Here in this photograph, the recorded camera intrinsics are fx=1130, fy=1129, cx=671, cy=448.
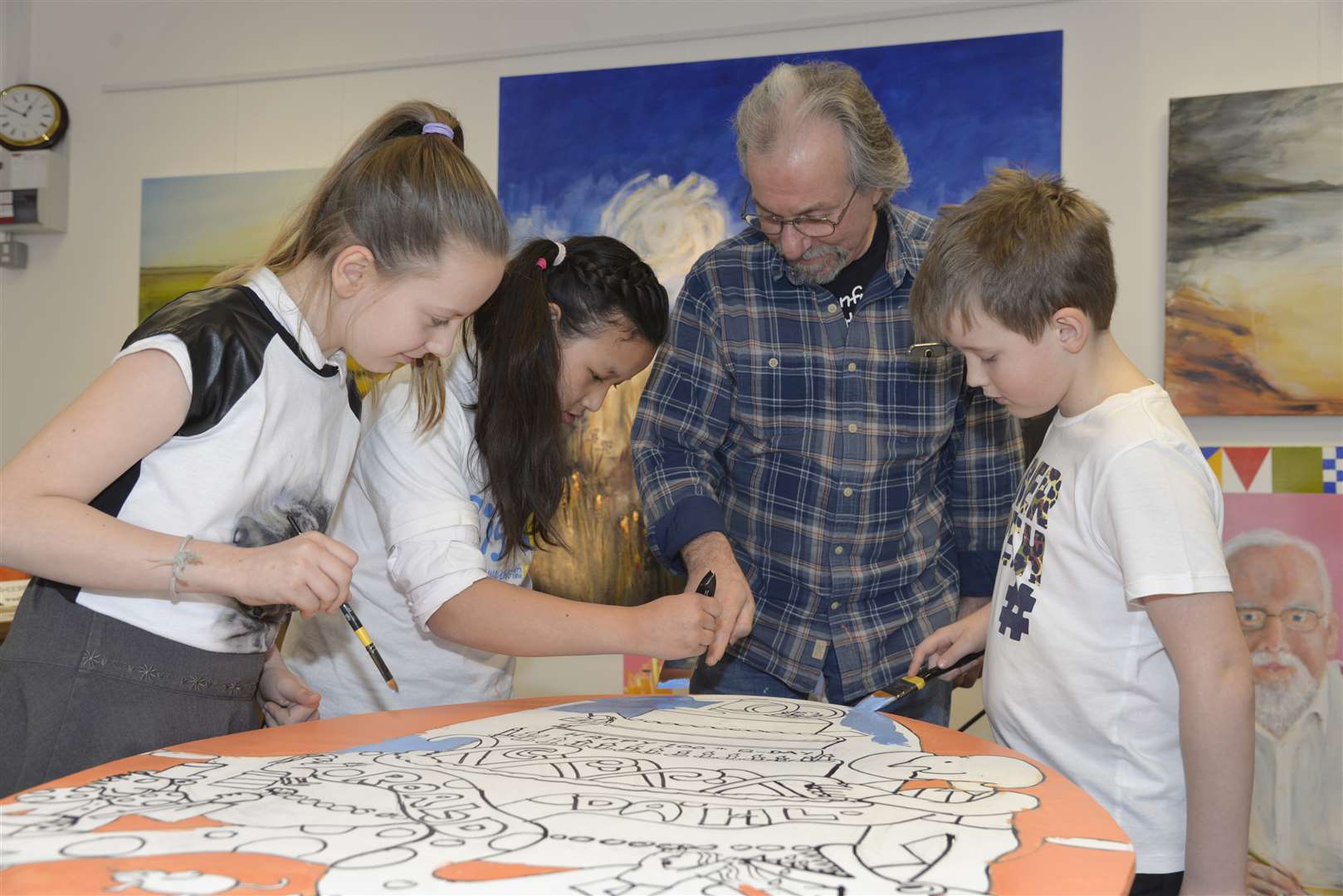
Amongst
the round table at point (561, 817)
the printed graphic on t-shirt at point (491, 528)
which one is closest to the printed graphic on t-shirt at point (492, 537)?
the printed graphic on t-shirt at point (491, 528)

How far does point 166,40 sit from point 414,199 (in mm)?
2938

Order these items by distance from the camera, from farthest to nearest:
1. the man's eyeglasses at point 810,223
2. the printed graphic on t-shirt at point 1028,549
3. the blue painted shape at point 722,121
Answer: the blue painted shape at point 722,121
the man's eyeglasses at point 810,223
the printed graphic on t-shirt at point 1028,549

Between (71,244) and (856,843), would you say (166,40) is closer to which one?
(71,244)

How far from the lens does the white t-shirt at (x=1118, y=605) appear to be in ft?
3.86

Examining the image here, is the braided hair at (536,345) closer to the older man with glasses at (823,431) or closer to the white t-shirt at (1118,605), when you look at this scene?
the older man with glasses at (823,431)

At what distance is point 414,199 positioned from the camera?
1346 millimetres

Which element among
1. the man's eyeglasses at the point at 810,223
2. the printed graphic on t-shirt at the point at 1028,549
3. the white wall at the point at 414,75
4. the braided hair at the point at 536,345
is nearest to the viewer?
the printed graphic on t-shirt at the point at 1028,549

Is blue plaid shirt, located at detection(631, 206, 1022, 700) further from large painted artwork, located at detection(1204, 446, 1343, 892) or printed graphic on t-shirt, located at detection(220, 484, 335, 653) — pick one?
large painted artwork, located at detection(1204, 446, 1343, 892)

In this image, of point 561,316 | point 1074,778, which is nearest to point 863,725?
point 1074,778

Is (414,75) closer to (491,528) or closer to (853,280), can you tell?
(853,280)

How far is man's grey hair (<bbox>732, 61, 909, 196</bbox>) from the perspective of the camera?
172 centimetres

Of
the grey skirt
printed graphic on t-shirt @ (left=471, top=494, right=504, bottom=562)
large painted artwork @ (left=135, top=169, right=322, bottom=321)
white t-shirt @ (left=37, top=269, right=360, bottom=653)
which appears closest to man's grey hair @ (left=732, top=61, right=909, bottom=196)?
printed graphic on t-shirt @ (left=471, top=494, right=504, bottom=562)

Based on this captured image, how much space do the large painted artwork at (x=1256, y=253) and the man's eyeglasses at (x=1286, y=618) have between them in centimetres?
46

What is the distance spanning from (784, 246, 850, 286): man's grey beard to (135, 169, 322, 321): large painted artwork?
7.34ft
